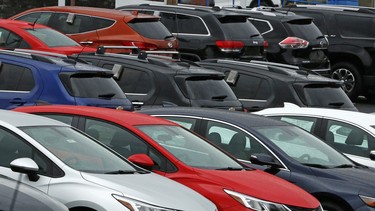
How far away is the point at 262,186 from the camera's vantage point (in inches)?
412

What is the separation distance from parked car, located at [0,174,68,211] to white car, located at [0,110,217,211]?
0.57 m

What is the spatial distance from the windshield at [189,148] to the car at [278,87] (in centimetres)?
549

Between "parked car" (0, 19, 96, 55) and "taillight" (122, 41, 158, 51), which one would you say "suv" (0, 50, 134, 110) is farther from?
"taillight" (122, 41, 158, 51)

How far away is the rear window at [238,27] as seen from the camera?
2112 centimetres

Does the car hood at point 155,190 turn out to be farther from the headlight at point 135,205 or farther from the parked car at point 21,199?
the parked car at point 21,199

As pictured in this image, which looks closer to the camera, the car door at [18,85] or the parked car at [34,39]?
the car door at [18,85]

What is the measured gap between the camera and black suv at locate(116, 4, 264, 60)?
20859 millimetres

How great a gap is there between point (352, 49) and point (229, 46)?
13.1 ft

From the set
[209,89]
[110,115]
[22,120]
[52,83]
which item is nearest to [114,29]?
[209,89]

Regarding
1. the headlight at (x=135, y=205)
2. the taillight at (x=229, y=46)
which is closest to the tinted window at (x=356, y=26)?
the taillight at (x=229, y=46)

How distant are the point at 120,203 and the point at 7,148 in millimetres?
1115

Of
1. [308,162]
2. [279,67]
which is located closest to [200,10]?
[279,67]

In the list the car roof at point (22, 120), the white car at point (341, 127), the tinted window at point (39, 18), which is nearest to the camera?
the car roof at point (22, 120)

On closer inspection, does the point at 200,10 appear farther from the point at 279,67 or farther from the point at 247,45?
the point at 279,67
